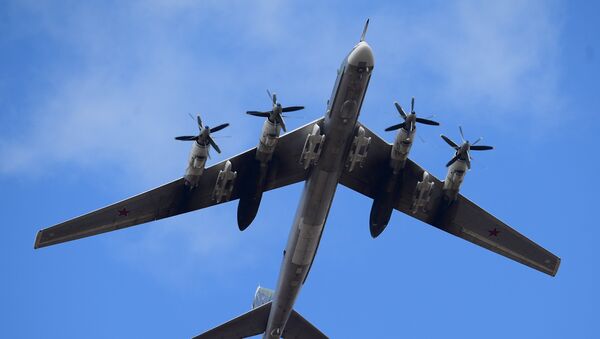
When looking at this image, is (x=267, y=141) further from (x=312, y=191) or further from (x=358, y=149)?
(x=358, y=149)

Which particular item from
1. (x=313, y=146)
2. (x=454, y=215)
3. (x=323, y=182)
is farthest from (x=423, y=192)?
(x=313, y=146)

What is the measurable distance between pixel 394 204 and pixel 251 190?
321 inches

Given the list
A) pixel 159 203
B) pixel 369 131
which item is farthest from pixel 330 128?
pixel 159 203

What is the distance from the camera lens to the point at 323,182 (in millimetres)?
42531

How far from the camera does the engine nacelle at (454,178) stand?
44.1 meters

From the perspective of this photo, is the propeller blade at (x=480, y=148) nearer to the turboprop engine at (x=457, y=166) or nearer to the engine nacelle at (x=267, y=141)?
the turboprop engine at (x=457, y=166)

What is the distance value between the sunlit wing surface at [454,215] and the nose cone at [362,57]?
6.46 m

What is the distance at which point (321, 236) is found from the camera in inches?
1759

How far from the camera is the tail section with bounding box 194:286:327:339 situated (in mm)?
47656

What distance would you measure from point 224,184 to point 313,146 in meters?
5.70

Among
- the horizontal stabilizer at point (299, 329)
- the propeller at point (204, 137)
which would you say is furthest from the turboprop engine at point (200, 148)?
the horizontal stabilizer at point (299, 329)

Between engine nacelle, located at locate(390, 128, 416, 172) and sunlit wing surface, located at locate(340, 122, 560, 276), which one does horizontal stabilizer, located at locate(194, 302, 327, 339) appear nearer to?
sunlit wing surface, located at locate(340, 122, 560, 276)

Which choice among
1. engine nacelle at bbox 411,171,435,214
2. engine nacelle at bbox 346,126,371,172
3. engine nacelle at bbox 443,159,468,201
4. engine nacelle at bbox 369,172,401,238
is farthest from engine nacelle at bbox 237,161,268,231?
engine nacelle at bbox 443,159,468,201

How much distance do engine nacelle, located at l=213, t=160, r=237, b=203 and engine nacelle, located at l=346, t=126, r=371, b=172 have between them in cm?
620
